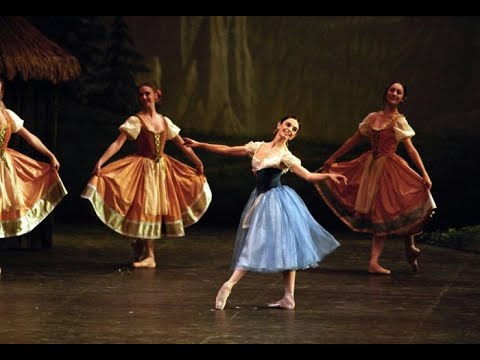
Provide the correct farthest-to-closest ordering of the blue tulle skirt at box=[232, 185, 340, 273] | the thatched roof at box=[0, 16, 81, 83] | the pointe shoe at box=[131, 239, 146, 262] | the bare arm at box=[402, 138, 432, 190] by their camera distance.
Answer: the thatched roof at box=[0, 16, 81, 83], the pointe shoe at box=[131, 239, 146, 262], the bare arm at box=[402, 138, 432, 190], the blue tulle skirt at box=[232, 185, 340, 273]

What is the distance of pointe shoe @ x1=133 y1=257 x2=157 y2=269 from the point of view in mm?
9773

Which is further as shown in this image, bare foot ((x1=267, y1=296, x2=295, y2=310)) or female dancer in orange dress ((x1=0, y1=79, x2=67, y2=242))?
female dancer in orange dress ((x1=0, y1=79, x2=67, y2=242))

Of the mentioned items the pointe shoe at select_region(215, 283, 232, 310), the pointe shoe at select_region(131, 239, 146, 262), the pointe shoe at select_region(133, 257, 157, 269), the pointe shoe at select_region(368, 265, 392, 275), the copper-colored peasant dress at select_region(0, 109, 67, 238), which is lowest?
the pointe shoe at select_region(133, 257, 157, 269)

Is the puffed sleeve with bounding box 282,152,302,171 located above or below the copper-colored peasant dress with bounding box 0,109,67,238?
above

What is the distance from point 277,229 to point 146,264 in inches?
88.3

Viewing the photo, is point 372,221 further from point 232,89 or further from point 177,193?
point 232,89

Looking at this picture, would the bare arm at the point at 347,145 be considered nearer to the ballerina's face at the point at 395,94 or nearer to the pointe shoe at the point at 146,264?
the ballerina's face at the point at 395,94

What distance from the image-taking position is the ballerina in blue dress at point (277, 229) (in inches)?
305

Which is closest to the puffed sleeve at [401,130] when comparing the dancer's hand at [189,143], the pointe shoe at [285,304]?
the dancer's hand at [189,143]

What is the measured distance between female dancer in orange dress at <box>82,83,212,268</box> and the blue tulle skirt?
189cm

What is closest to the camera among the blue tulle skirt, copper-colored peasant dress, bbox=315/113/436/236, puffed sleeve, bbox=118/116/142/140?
the blue tulle skirt

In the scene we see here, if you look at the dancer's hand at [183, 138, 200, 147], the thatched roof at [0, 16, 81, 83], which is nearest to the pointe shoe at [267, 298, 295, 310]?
the dancer's hand at [183, 138, 200, 147]

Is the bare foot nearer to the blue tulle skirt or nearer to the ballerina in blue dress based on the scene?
the ballerina in blue dress

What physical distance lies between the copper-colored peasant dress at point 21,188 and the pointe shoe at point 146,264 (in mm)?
721
